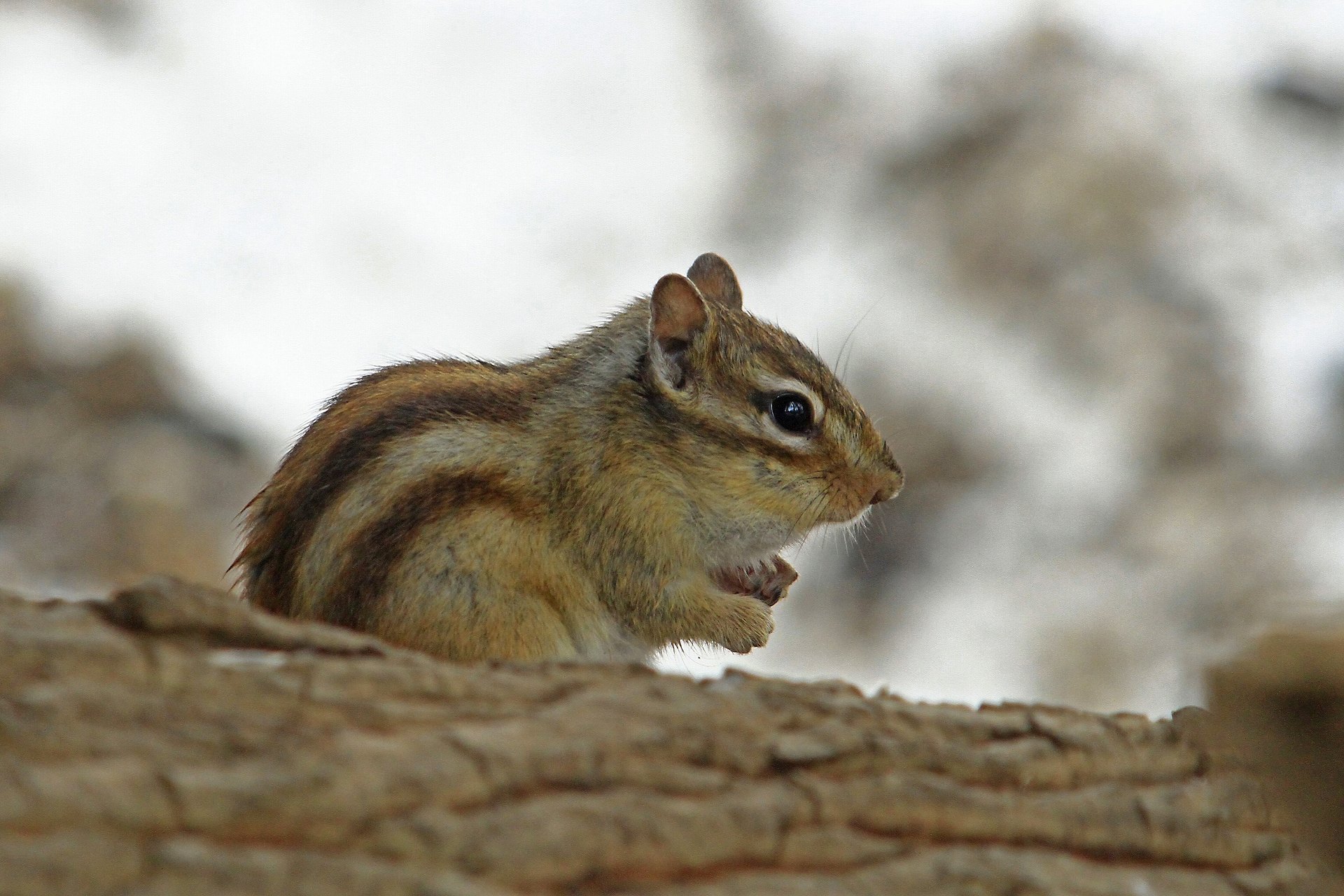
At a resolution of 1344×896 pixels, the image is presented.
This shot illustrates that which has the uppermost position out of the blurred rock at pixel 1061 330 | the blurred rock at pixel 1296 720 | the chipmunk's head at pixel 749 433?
the blurred rock at pixel 1061 330

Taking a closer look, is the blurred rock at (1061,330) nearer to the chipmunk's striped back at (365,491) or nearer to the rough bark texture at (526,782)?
the chipmunk's striped back at (365,491)

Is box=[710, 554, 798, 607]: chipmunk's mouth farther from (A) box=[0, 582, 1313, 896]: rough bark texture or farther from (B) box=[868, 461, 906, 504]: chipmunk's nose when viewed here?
A: (A) box=[0, 582, 1313, 896]: rough bark texture

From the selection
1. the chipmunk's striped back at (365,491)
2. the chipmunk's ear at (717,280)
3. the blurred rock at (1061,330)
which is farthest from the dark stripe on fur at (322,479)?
the blurred rock at (1061,330)

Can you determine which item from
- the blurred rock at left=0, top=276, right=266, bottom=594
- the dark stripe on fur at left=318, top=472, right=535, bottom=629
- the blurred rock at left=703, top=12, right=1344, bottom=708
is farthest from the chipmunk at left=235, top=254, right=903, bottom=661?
the blurred rock at left=0, top=276, right=266, bottom=594

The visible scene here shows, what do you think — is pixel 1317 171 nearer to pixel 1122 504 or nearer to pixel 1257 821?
pixel 1122 504

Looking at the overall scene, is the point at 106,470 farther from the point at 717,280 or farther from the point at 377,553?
the point at 377,553
